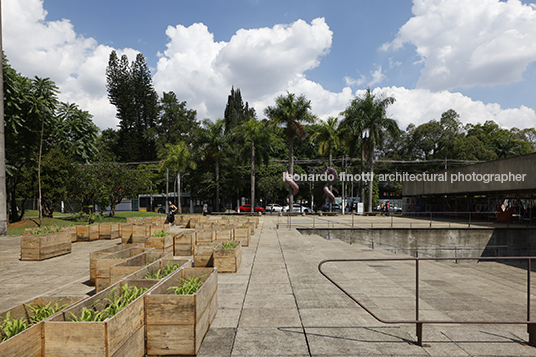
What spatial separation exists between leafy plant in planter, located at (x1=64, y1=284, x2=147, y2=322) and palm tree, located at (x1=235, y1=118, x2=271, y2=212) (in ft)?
118

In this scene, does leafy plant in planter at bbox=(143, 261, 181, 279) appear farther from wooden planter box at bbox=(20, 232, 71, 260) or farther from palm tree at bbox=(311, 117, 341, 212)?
palm tree at bbox=(311, 117, 341, 212)

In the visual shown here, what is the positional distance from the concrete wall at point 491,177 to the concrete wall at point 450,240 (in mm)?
3565

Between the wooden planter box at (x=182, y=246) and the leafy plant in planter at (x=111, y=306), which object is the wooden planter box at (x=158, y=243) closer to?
the wooden planter box at (x=182, y=246)

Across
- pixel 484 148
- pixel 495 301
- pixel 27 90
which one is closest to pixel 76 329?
pixel 495 301

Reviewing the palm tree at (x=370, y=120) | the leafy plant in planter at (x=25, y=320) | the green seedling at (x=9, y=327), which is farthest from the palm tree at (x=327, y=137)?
the green seedling at (x=9, y=327)

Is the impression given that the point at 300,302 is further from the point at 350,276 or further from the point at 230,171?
the point at 230,171

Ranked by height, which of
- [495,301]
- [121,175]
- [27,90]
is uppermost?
[27,90]

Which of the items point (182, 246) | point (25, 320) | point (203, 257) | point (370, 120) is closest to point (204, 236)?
point (182, 246)

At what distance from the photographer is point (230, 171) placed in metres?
47.2

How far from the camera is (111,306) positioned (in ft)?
12.1

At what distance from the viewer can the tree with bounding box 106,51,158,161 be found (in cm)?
6800

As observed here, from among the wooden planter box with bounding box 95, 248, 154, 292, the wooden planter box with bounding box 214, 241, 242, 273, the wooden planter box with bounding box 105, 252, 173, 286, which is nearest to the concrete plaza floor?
the wooden planter box with bounding box 214, 241, 242, 273

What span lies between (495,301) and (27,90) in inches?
1068

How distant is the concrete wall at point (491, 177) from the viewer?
22500 mm
